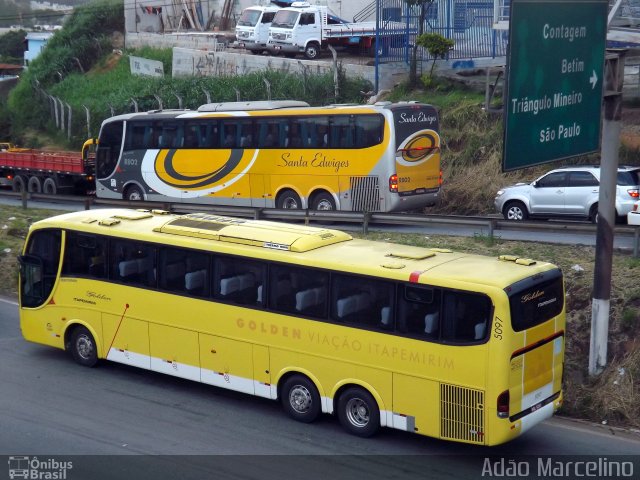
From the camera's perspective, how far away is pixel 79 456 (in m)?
11.0

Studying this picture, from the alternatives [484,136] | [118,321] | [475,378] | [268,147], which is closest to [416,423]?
[475,378]

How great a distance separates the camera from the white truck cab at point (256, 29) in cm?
4400

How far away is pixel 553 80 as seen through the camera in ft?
38.3

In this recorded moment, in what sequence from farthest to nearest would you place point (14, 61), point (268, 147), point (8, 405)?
point (14, 61)
point (268, 147)
point (8, 405)

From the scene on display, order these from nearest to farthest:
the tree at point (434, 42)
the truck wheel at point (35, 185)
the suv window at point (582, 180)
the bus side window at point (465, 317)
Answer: the bus side window at point (465, 317) → the suv window at point (582, 180) → the tree at point (434, 42) → the truck wheel at point (35, 185)

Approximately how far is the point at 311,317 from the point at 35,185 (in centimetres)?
2662

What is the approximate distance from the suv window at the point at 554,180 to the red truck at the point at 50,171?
57.8 ft

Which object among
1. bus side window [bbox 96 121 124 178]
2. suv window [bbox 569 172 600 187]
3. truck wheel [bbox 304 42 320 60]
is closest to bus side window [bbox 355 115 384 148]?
suv window [bbox 569 172 600 187]

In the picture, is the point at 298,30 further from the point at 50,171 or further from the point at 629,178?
the point at 629,178

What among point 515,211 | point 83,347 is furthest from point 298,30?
point 83,347

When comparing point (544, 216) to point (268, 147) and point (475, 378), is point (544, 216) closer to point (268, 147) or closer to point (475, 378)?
point (268, 147)

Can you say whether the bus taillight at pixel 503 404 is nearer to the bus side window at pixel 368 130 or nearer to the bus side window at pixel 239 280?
the bus side window at pixel 239 280

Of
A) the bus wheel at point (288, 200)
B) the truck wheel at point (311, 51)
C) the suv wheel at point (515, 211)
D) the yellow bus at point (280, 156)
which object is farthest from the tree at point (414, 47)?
the suv wheel at point (515, 211)

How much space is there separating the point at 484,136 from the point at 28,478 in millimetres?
23688
